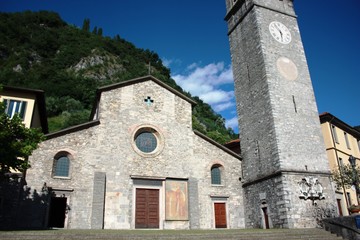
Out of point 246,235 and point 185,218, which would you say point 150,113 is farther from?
point 246,235

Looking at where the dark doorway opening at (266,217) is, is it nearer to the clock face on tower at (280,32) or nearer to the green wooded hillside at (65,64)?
the clock face on tower at (280,32)

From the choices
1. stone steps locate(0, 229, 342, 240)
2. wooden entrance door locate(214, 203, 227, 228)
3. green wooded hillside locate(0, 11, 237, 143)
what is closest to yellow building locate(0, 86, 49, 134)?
stone steps locate(0, 229, 342, 240)

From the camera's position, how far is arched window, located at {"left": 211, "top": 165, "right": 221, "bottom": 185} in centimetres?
1980

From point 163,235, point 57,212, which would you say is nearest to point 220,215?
point 163,235

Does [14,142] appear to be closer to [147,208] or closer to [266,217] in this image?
[147,208]

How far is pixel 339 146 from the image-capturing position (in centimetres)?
2502

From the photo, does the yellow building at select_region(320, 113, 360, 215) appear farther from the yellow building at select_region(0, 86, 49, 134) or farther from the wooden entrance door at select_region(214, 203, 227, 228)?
the yellow building at select_region(0, 86, 49, 134)

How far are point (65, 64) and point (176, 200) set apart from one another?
61.9 meters

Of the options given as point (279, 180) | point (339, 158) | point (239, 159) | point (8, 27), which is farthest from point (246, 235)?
point (8, 27)

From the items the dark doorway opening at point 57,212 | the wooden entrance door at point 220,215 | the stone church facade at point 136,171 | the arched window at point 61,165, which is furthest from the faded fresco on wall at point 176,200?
the arched window at point 61,165

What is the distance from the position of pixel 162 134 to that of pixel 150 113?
5.51 ft

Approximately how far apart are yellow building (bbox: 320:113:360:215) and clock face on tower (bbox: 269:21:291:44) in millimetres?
7754

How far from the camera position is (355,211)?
14219 millimetres

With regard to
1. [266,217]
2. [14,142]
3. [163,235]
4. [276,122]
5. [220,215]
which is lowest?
[163,235]
